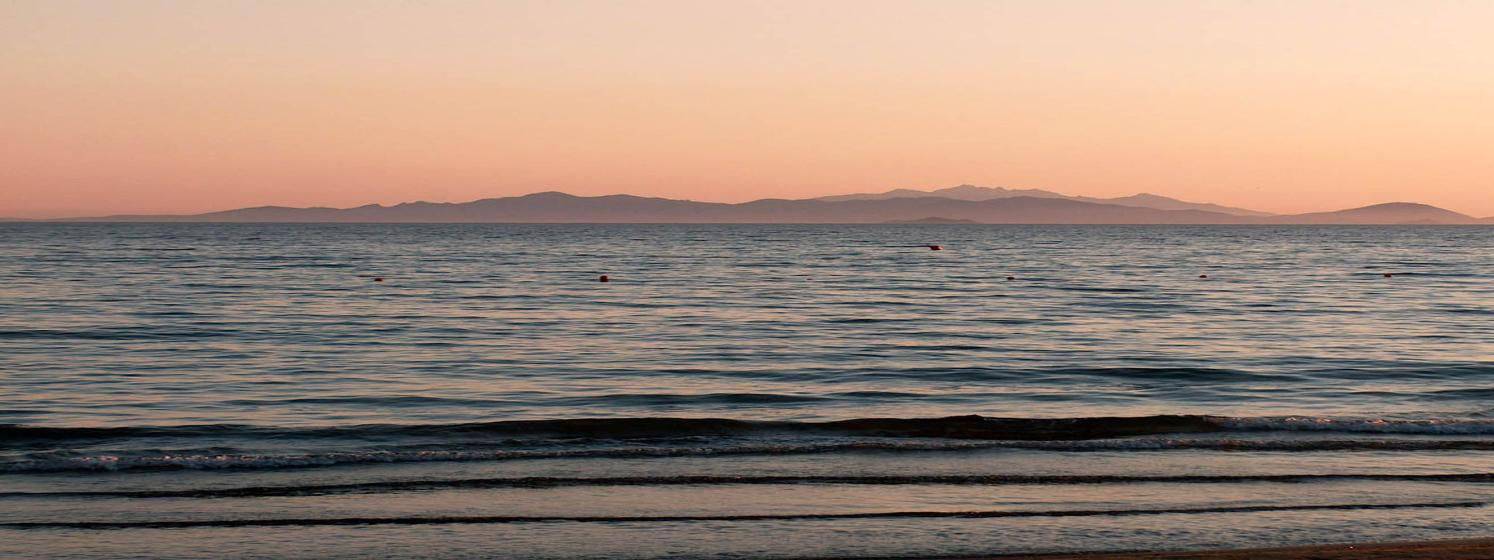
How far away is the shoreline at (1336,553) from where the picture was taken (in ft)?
30.1

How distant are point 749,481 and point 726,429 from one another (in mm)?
4460

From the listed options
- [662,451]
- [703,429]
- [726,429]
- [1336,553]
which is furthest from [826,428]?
[1336,553]

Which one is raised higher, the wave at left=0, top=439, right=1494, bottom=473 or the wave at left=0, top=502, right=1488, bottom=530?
the wave at left=0, top=502, right=1488, bottom=530

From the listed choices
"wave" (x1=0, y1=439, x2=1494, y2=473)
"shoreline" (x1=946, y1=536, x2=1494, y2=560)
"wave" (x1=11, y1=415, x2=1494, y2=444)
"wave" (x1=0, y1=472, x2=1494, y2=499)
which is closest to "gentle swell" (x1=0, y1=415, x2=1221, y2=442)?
"wave" (x1=11, y1=415, x2=1494, y2=444)

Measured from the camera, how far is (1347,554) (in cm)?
934

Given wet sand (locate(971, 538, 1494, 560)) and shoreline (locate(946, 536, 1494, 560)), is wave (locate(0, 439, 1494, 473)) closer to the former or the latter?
shoreline (locate(946, 536, 1494, 560))

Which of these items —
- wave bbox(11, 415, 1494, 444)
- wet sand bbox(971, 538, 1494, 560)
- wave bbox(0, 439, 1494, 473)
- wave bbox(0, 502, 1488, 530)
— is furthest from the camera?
wave bbox(11, 415, 1494, 444)

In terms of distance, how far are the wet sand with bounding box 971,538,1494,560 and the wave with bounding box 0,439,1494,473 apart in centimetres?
521

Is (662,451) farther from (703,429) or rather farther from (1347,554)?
(1347,554)

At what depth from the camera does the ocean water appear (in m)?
10.9

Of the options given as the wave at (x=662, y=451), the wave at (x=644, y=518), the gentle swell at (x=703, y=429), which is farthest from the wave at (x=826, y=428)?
the wave at (x=644, y=518)

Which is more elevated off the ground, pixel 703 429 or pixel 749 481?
pixel 749 481

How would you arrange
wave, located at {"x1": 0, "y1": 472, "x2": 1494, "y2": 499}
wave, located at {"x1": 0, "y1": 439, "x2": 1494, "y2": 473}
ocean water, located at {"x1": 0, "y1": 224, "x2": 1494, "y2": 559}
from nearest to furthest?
1. ocean water, located at {"x1": 0, "y1": 224, "x2": 1494, "y2": 559}
2. wave, located at {"x1": 0, "y1": 472, "x2": 1494, "y2": 499}
3. wave, located at {"x1": 0, "y1": 439, "x2": 1494, "y2": 473}

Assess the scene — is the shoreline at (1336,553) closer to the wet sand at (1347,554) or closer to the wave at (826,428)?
the wet sand at (1347,554)
